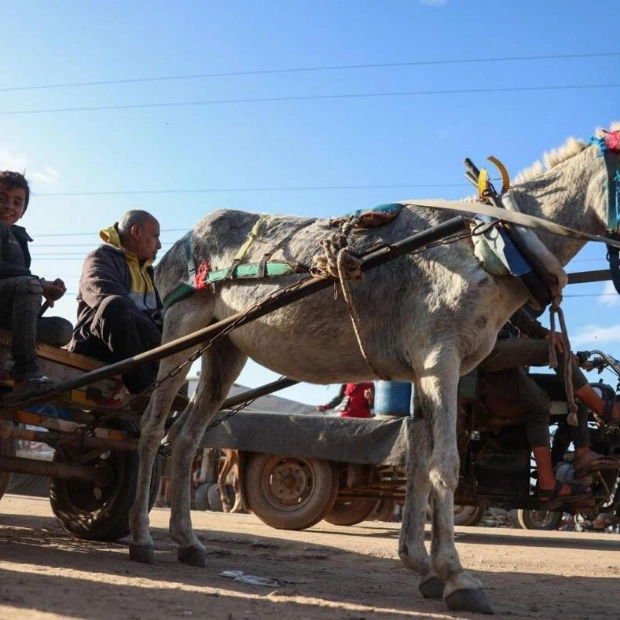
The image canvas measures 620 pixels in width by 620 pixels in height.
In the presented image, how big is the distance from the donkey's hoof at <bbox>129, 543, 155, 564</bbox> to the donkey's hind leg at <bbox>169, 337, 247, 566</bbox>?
0.24 meters

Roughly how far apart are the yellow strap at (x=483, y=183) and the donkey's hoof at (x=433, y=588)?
2.13m

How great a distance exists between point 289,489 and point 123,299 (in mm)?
4368

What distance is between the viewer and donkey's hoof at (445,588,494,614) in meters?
4.24

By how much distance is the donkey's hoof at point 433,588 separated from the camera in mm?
4750

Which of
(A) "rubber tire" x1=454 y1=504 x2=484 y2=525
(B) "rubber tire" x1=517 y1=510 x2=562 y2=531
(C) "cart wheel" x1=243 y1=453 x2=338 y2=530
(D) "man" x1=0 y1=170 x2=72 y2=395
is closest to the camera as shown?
(D) "man" x1=0 y1=170 x2=72 y2=395

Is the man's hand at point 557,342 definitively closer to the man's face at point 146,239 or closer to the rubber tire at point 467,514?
the man's face at point 146,239

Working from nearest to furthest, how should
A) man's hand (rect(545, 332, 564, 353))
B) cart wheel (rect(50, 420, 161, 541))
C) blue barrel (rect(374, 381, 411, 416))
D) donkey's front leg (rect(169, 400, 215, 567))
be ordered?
man's hand (rect(545, 332, 564, 353)) < donkey's front leg (rect(169, 400, 215, 567)) < cart wheel (rect(50, 420, 161, 541)) < blue barrel (rect(374, 381, 411, 416))

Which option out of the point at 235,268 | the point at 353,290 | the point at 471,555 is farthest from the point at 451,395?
the point at 471,555

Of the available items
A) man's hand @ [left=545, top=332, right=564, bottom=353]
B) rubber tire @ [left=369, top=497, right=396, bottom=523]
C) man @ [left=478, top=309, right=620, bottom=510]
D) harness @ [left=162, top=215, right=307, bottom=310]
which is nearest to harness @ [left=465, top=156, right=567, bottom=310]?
man's hand @ [left=545, top=332, right=564, bottom=353]

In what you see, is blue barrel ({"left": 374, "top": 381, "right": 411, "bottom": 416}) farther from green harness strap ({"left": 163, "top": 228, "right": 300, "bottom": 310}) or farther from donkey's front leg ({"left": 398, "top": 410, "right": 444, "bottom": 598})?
donkey's front leg ({"left": 398, "top": 410, "right": 444, "bottom": 598})

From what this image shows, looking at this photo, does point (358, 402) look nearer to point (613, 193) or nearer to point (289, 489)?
point (289, 489)

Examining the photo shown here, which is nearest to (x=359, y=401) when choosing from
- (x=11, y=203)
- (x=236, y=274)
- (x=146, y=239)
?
(x=146, y=239)

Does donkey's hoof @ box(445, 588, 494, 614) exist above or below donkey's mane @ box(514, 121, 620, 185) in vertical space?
below

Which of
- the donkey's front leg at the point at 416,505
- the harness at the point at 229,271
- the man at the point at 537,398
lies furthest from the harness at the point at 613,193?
the man at the point at 537,398
